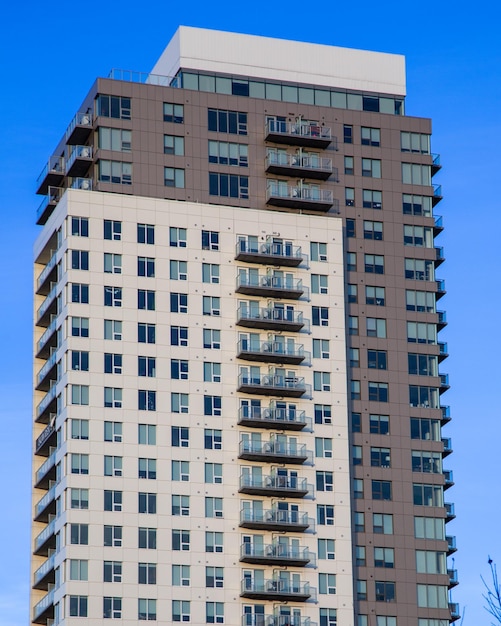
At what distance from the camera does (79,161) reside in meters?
157

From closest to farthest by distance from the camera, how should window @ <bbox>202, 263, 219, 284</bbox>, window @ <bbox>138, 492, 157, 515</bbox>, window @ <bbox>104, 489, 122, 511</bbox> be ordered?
1. window @ <bbox>104, 489, 122, 511</bbox>
2. window @ <bbox>138, 492, 157, 515</bbox>
3. window @ <bbox>202, 263, 219, 284</bbox>

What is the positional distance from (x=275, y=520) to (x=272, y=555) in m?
3.16

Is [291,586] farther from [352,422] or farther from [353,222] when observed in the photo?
[353,222]

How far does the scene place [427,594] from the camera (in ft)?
502

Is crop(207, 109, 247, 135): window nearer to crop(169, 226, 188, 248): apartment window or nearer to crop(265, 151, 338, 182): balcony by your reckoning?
crop(265, 151, 338, 182): balcony

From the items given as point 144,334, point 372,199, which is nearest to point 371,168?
point 372,199

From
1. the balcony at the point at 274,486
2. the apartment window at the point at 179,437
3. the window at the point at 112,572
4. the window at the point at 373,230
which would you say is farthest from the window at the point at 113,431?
the window at the point at 373,230

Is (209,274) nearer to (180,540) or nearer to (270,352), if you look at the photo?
(270,352)

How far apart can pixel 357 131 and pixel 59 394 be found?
38.9 meters

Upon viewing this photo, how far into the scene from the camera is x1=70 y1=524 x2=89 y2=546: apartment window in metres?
145

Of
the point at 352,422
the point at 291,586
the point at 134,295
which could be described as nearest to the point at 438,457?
the point at 352,422

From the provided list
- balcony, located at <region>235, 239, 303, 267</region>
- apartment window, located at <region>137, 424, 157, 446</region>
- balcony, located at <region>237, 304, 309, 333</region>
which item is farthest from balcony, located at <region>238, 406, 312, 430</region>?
balcony, located at <region>235, 239, 303, 267</region>

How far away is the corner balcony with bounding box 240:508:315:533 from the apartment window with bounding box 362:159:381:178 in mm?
34153

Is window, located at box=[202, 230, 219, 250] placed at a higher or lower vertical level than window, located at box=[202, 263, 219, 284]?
higher
